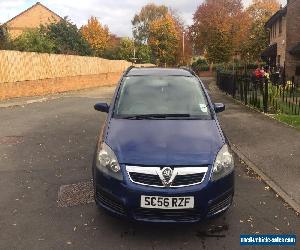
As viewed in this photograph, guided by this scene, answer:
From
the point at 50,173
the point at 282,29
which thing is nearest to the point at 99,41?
the point at 282,29

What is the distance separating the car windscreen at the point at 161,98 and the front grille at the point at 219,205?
1263 mm

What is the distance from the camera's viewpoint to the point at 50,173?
22.1 ft

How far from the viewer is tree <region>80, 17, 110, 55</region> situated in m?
65.0

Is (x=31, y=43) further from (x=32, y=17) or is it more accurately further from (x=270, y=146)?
(x=32, y=17)

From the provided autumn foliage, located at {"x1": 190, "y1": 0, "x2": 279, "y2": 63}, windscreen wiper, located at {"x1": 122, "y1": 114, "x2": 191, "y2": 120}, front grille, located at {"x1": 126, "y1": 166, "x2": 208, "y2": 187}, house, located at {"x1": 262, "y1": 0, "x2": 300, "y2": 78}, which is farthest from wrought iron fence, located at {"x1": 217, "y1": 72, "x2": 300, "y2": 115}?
autumn foliage, located at {"x1": 190, "y1": 0, "x2": 279, "y2": 63}

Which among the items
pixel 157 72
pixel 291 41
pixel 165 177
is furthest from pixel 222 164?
pixel 291 41

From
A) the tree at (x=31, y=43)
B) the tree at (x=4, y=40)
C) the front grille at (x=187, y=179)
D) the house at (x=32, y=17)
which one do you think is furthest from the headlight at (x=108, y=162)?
the house at (x=32, y=17)

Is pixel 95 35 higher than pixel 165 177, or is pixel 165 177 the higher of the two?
pixel 95 35

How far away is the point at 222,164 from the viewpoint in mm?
4348

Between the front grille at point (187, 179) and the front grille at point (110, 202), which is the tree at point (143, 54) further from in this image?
the front grille at point (187, 179)

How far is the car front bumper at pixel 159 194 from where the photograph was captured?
13.2 ft

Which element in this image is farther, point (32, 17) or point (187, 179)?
point (32, 17)

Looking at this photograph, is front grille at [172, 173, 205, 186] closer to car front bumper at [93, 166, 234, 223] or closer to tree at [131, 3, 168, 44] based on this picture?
car front bumper at [93, 166, 234, 223]

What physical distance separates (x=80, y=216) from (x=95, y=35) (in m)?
63.1
